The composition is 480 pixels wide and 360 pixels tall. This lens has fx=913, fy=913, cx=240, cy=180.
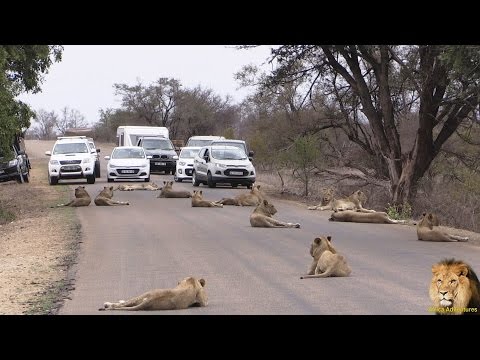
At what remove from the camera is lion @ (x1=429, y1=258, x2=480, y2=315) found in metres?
6.11

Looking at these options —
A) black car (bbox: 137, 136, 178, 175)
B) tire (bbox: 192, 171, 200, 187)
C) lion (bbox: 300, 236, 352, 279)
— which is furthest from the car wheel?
lion (bbox: 300, 236, 352, 279)

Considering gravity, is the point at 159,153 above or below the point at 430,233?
above

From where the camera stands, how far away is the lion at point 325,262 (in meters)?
12.1

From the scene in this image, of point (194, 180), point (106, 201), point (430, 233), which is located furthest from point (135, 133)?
point (430, 233)

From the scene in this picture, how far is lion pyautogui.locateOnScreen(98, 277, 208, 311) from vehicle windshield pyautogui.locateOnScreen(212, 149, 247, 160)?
2520cm

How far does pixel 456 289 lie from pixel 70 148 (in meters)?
32.6

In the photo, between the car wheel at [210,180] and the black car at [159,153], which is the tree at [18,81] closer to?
the car wheel at [210,180]

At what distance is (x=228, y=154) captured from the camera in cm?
3544

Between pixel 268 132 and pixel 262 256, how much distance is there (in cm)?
3427

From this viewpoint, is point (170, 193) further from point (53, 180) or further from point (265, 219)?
point (53, 180)

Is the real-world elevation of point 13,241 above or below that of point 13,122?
below
